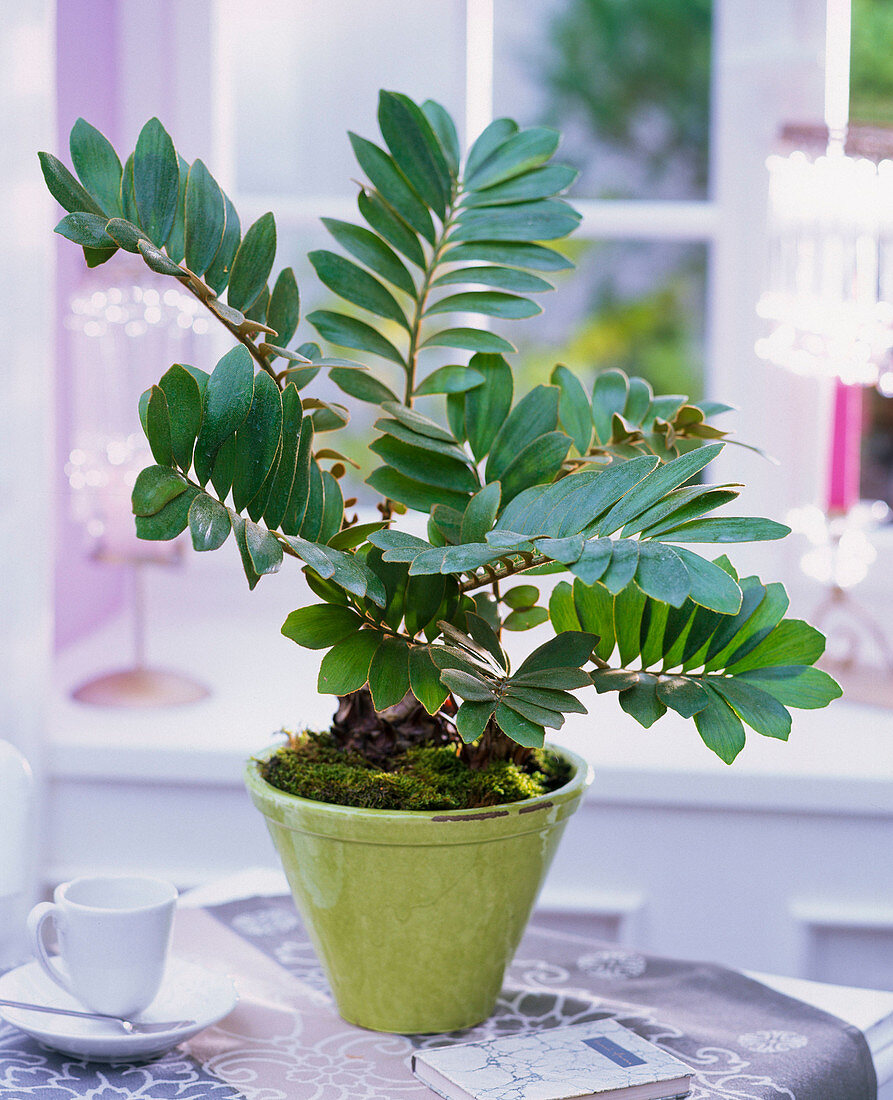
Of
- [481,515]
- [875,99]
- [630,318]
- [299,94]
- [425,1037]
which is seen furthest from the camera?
[630,318]

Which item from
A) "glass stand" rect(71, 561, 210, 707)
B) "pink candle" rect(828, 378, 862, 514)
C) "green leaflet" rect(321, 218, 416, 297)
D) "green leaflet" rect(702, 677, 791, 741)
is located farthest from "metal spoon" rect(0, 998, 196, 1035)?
"pink candle" rect(828, 378, 862, 514)

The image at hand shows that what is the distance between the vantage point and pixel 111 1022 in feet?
2.33

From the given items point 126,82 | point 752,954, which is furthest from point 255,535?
point 126,82

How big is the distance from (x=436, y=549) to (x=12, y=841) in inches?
18.3

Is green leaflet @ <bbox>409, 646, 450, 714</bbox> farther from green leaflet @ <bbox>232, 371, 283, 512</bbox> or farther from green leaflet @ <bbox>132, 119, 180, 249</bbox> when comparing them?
green leaflet @ <bbox>132, 119, 180, 249</bbox>

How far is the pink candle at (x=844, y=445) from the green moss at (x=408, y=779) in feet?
3.29

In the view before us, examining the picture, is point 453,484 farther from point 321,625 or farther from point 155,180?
point 155,180

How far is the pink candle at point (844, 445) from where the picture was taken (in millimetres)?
1636

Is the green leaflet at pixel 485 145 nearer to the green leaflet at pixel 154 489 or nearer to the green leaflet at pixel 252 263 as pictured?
the green leaflet at pixel 252 263

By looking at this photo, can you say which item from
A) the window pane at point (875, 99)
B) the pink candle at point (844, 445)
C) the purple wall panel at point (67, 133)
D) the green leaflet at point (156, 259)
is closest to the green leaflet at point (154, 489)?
the green leaflet at point (156, 259)

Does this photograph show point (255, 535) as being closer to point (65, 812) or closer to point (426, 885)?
point (426, 885)

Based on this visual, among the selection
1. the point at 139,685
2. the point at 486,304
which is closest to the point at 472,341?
the point at 486,304

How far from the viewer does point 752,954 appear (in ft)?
4.17

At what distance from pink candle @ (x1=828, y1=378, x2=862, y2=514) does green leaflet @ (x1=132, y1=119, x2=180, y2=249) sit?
117cm
